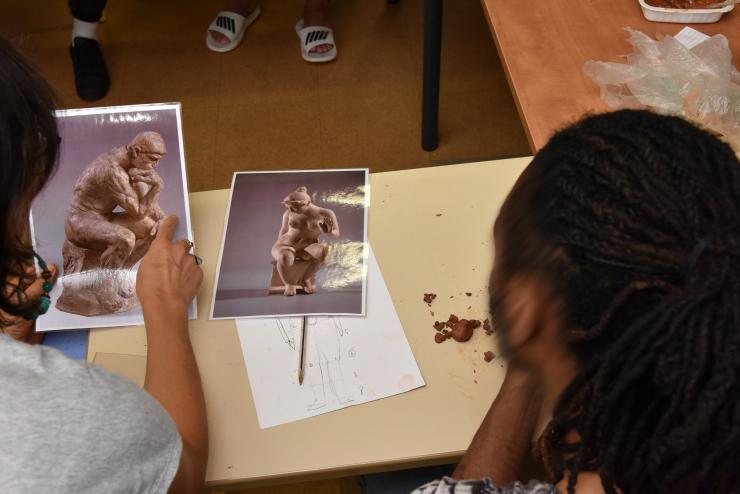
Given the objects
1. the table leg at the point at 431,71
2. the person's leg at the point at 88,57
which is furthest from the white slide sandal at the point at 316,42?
the person's leg at the point at 88,57

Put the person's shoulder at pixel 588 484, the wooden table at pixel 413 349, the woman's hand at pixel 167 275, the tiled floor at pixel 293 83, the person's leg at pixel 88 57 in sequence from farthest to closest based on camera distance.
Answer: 1. the person's leg at pixel 88 57
2. the tiled floor at pixel 293 83
3. the woman's hand at pixel 167 275
4. the wooden table at pixel 413 349
5. the person's shoulder at pixel 588 484

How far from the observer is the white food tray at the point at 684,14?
1.25m

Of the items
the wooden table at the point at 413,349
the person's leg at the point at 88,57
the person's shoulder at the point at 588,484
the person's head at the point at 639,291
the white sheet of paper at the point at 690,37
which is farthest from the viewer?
the person's leg at the point at 88,57

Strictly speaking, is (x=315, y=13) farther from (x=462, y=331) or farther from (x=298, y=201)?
(x=462, y=331)

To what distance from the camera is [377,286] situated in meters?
0.99

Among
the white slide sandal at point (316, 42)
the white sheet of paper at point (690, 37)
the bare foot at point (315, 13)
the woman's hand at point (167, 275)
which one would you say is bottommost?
the white slide sandal at point (316, 42)

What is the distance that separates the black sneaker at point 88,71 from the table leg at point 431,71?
1.17 meters

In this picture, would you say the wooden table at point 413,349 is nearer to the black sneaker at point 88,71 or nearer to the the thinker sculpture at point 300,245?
the the thinker sculpture at point 300,245

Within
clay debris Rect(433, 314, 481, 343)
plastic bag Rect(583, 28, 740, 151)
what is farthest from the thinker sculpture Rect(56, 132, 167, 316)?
plastic bag Rect(583, 28, 740, 151)

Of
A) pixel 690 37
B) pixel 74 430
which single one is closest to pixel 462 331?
pixel 74 430

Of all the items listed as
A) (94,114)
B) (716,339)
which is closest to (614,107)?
(716,339)

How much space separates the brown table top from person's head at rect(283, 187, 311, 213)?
39 centimetres

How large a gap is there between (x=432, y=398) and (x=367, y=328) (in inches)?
5.6

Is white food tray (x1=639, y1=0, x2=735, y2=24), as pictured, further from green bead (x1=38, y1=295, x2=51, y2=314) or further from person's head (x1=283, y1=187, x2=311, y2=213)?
green bead (x1=38, y1=295, x2=51, y2=314)
